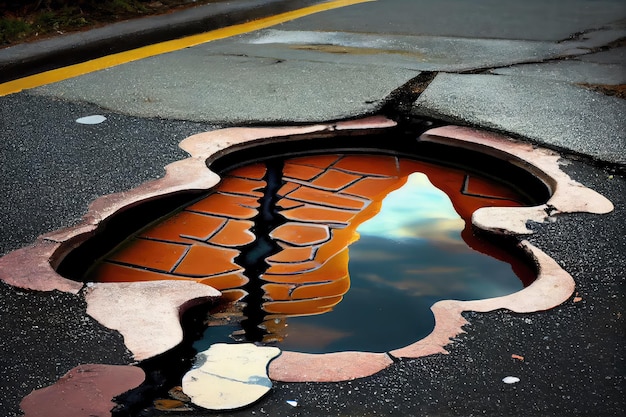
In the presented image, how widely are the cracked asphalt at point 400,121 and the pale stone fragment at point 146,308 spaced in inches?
1.7

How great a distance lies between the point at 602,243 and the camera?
7.77 ft

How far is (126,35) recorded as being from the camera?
5609 millimetres

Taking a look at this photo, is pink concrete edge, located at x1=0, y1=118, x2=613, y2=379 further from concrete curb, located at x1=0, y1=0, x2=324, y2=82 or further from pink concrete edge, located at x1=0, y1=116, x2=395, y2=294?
concrete curb, located at x1=0, y1=0, x2=324, y2=82

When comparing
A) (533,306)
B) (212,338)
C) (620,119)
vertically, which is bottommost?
(212,338)

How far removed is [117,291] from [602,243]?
147 centimetres

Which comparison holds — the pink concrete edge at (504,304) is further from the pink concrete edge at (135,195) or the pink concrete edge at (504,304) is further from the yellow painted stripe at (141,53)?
the yellow painted stripe at (141,53)

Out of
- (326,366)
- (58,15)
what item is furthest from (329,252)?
(58,15)

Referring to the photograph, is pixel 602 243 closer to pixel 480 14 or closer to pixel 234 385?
pixel 234 385

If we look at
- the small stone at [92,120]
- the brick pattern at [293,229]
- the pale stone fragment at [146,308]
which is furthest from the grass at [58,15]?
the pale stone fragment at [146,308]

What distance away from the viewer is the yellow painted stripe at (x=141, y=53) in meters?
4.25

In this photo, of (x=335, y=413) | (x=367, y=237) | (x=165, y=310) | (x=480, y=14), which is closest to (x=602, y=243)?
(x=367, y=237)

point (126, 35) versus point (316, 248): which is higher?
point (126, 35)

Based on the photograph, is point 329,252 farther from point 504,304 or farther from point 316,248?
point 504,304

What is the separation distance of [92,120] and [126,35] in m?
2.31
